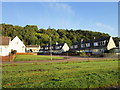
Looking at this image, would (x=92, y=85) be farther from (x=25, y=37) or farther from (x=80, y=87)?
(x=25, y=37)

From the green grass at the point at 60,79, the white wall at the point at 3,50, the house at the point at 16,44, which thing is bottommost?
the green grass at the point at 60,79

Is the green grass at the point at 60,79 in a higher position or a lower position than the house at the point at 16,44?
lower

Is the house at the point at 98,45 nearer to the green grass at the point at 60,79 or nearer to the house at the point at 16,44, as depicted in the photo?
the house at the point at 16,44

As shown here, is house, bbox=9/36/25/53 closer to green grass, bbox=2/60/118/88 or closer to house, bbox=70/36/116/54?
house, bbox=70/36/116/54

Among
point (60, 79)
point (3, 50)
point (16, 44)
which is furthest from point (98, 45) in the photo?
point (60, 79)

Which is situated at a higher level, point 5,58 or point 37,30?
point 37,30

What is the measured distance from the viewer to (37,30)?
116m

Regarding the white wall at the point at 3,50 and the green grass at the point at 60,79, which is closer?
the green grass at the point at 60,79

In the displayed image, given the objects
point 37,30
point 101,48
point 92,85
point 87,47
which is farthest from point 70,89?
point 37,30

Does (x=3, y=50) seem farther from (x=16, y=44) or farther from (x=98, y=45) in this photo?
(x=98, y=45)

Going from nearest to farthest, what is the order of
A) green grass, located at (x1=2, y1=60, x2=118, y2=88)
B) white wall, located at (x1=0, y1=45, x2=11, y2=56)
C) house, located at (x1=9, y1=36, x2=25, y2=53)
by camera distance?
1. green grass, located at (x1=2, y1=60, x2=118, y2=88)
2. white wall, located at (x1=0, y1=45, x2=11, y2=56)
3. house, located at (x1=9, y1=36, x2=25, y2=53)

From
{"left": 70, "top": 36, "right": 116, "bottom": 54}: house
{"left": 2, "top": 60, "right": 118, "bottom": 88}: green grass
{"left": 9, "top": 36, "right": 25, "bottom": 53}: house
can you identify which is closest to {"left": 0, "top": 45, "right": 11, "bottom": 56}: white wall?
{"left": 9, "top": 36, "right": 25, "bottom": 53}: house

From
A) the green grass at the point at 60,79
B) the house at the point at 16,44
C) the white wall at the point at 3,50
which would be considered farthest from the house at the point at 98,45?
the green grass at the point at 60,79

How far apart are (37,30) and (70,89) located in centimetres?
11378
